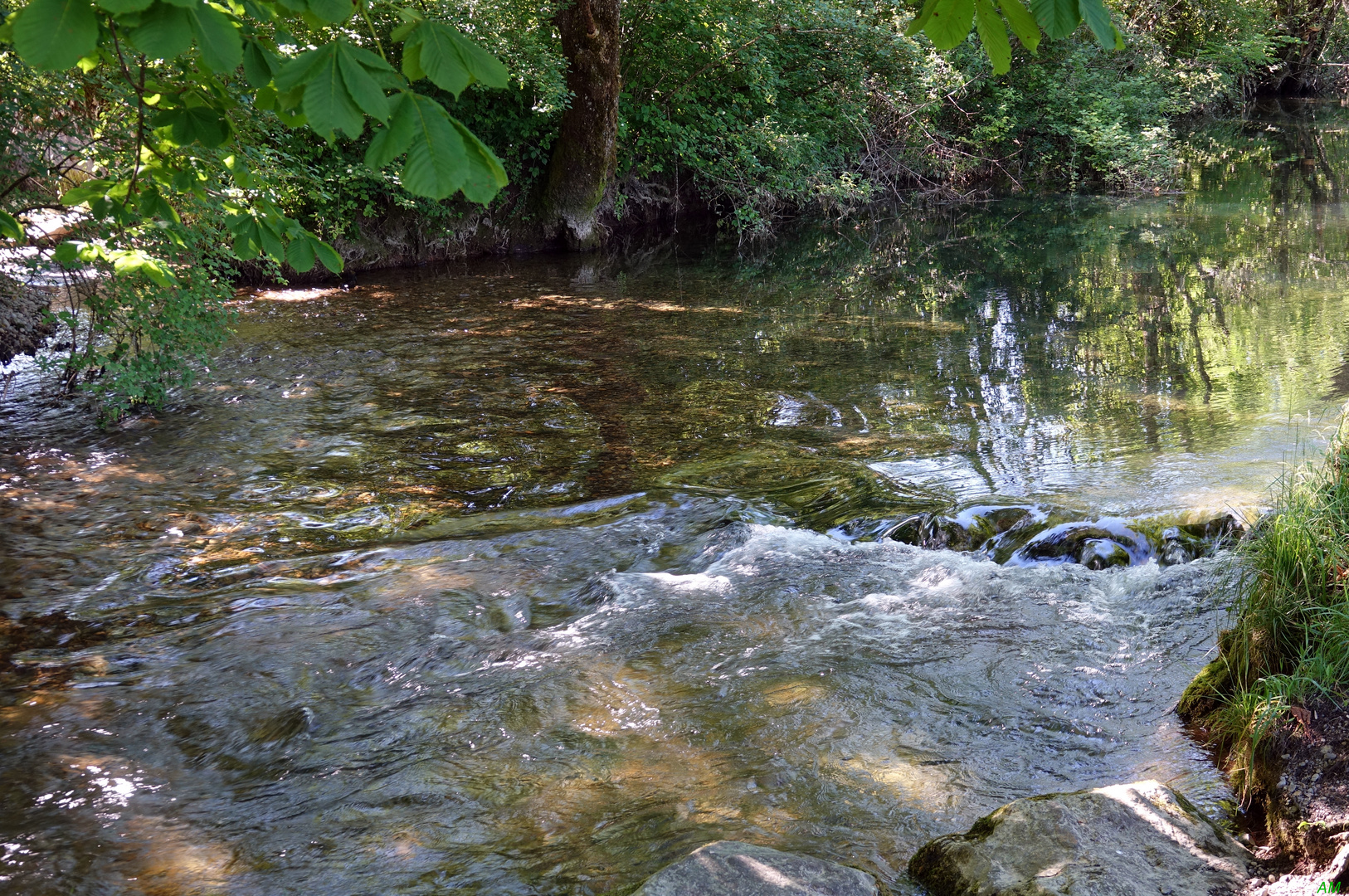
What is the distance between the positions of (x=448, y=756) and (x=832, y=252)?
1460cm

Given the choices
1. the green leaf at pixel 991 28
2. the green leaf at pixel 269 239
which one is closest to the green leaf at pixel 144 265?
the green leaf at pixel 269 239

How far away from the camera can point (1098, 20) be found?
228cm

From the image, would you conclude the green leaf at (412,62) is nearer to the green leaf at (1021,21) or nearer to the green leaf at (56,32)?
the green leaf at (56,32)

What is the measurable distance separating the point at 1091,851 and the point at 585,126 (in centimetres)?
1501

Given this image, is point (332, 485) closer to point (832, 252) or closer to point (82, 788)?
point (82, 788)

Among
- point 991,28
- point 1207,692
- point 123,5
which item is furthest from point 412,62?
point 1207,692

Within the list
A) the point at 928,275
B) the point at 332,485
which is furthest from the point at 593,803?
the point at 928,275

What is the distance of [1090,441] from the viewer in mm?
7320

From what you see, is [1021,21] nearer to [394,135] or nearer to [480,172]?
[480,172]

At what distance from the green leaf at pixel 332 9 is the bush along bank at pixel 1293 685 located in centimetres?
351

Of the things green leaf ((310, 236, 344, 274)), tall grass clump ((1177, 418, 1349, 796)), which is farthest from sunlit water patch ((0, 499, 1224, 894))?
green leaf ((310, 236, 344, 274))

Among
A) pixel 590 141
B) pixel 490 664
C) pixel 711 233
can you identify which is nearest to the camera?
pixel 490 664

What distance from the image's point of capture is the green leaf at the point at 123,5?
1.83 metres

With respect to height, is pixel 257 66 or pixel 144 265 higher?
pixel 257 66
